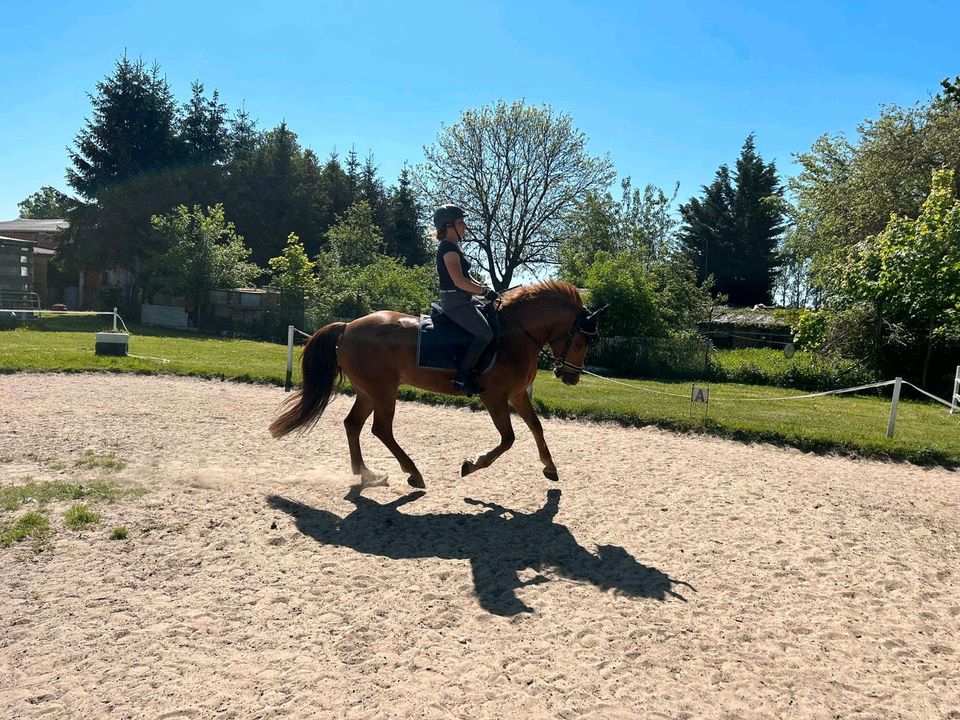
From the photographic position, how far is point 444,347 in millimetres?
7086

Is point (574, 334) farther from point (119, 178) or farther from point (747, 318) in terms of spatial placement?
point (119, 178)

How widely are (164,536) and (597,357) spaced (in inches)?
730

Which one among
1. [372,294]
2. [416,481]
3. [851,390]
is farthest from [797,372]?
[416,481]

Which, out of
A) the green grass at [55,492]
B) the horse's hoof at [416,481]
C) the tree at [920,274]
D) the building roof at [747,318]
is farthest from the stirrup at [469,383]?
the building roof at [747,318]

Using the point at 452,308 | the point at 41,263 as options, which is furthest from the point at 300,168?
the point at 452,308

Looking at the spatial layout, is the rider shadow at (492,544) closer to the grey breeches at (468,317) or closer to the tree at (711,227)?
the grey breeches at (468,317)

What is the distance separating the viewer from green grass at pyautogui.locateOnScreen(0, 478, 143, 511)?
5902 mm

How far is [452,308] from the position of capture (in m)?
6.94

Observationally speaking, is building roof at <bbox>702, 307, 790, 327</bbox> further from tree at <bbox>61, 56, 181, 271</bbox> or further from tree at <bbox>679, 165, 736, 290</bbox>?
tree at <bbox>61, 56, 181, 271</bbox>

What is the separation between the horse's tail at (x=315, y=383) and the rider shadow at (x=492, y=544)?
1.16 meters

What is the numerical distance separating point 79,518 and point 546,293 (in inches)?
199

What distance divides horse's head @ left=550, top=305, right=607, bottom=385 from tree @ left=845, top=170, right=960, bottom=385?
52.2 ft

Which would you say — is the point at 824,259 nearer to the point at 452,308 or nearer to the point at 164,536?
the point at 452,308

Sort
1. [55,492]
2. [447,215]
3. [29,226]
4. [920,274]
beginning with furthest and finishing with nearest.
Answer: [29,226] → [920,274] → [447,215] → [55,492]
